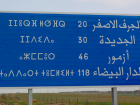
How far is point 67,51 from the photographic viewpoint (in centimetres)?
816

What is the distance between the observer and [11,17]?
8.12 m

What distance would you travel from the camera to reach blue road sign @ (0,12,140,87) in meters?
7.94

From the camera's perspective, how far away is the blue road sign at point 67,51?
7938mm

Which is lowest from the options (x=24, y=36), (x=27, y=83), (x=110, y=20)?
(x=27, y=83)

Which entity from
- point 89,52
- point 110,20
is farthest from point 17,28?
point 110,20

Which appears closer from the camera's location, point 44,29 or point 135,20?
point 44,29

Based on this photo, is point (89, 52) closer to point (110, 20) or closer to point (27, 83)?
point (110, 20)

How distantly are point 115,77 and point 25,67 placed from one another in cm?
266

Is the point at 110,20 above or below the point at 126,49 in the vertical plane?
above

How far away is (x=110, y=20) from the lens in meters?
8.57

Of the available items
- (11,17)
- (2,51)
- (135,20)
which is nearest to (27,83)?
(2,51)

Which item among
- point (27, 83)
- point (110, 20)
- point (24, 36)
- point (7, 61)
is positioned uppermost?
point (110, 20)

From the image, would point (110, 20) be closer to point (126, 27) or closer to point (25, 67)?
point (126, 27)

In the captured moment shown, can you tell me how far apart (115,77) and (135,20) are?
192 cm
